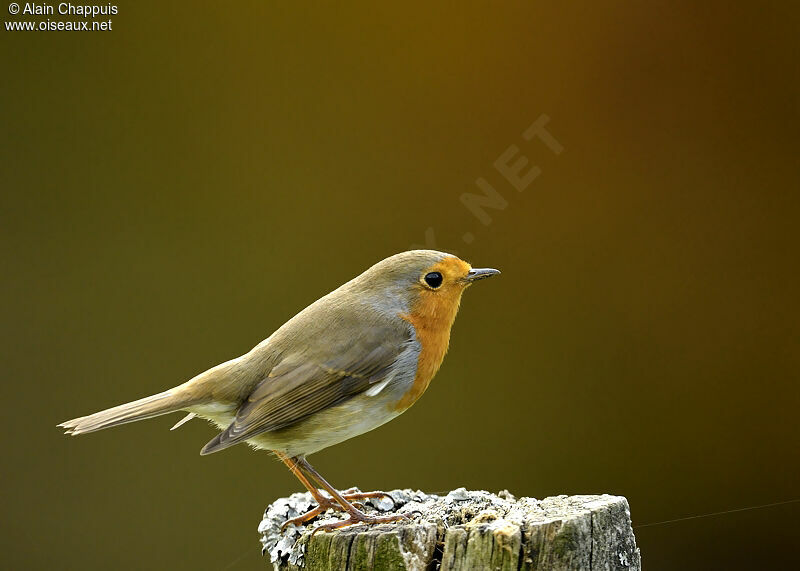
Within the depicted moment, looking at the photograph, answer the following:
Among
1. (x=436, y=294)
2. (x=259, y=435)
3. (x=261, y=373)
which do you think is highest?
(x=436, y=294)

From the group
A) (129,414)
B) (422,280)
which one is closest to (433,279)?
(422,280)

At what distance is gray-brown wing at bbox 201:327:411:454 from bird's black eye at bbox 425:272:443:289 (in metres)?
0.27

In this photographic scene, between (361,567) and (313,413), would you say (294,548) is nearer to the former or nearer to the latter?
(361,567)

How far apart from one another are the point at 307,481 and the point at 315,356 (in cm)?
45

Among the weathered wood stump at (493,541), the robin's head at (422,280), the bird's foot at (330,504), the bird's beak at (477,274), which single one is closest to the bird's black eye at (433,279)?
the robin's head at (422,280)

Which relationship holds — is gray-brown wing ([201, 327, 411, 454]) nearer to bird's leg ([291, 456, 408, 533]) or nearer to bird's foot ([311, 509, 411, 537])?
bird's leg ([291, 456, 408, 533])

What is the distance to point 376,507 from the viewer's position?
2953 mm

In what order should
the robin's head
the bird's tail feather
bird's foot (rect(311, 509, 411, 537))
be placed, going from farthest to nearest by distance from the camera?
the robin's head
the bird's tail feather
bird's foot (rect(311, 509, 411, 537))

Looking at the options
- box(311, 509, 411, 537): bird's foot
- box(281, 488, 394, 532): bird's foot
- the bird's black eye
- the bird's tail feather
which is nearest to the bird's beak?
the bird's black eye

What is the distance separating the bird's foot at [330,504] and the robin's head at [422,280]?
2.28ft

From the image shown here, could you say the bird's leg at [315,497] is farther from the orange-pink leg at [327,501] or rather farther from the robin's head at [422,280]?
the robin's head at [422,280]

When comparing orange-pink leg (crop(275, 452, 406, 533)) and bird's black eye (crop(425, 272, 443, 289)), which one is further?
bird's black eye (crop(425, 272, 443, 289))

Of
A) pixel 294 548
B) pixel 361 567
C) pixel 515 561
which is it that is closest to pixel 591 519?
pixel 515 561

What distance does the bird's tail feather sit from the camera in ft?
10.2
